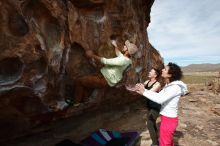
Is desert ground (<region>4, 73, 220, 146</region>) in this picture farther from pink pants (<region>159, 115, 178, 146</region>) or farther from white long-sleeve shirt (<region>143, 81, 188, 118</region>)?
white long-sleeve shirt (<region>143, 81, 188, 118</region>)

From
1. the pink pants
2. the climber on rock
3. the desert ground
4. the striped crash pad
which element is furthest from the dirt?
the pink pants

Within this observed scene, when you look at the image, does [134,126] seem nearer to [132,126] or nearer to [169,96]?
[132,126]

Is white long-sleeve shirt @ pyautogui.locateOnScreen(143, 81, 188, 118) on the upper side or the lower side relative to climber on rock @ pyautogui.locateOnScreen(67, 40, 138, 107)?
lower

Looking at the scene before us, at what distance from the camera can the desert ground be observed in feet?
41.3

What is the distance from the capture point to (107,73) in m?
10.1

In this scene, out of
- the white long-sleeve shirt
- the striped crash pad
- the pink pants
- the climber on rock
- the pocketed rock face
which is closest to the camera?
the pocketed rock face

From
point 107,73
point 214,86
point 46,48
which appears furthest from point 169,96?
point 214,86

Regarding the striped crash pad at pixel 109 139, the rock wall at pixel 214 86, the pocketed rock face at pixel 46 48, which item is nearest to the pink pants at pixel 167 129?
the striped crash pad at pixel 109 139

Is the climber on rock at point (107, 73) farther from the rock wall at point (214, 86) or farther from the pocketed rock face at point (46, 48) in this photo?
the rock wall at point (214, 86)

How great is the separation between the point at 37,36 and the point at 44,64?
97 cm

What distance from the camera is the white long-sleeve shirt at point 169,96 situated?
852 cm

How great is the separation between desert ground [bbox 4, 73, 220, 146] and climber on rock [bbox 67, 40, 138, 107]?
2.23 meters

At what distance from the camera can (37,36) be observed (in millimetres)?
8609

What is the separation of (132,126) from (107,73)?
17.5 feet
